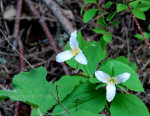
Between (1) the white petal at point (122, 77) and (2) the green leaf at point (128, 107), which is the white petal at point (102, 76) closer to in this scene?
(1) the white petal at point (122, 77)

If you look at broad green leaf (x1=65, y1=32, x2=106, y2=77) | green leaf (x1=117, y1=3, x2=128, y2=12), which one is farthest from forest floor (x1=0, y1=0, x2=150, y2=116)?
green leaf (x1=117, y1=3, x2=128, y2=12)

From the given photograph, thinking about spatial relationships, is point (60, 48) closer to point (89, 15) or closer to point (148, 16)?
point (89, 15)

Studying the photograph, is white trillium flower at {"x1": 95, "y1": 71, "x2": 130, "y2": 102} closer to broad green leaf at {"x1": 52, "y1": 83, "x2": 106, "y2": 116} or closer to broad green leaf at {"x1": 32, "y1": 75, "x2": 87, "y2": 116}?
broad green leaf at {"x1": 52, "y1": 83, "x2": 106, "y2": 116}

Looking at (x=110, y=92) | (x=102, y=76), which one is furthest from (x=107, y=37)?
(x=110, y=92)

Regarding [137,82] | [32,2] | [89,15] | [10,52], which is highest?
[32,2]

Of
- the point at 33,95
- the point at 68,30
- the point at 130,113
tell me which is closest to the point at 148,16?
the point at 68,30

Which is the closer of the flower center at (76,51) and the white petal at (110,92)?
the white petal at (110,92)

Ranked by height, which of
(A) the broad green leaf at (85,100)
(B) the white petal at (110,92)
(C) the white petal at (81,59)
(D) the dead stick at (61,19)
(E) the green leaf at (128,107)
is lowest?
(E) the green leaf at (128,107)

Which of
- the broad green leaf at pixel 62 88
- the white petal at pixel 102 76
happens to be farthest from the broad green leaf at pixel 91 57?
the white petal at pixel 102 76
